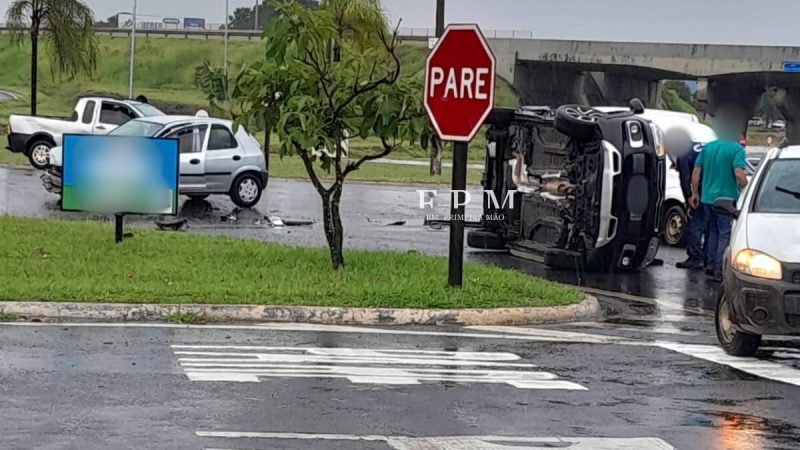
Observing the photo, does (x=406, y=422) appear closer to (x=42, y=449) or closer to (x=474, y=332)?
(x=42, y=449)

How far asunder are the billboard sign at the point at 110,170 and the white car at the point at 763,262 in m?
6.77

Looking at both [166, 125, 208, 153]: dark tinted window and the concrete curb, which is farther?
[166, 125, 208, 153]: dark tinted window

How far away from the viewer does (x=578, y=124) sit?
1468 centimetres

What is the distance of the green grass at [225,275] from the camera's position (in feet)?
36.4

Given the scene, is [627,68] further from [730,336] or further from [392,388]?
[392,388]

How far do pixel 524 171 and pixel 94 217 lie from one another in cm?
711

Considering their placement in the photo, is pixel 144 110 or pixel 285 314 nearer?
pixel 285 314

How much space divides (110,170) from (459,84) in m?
4.57

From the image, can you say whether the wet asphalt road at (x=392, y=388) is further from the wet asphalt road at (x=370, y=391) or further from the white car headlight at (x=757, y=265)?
the white car headlight at (x=757, y=265)

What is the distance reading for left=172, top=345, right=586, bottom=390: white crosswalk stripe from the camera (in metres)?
8.14

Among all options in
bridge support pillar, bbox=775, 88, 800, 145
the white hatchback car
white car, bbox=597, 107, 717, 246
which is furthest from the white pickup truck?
bridge support pillar, bbox=775, 88, 800, 145

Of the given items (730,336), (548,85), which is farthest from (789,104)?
(730,336)

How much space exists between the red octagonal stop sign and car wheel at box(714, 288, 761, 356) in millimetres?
2866

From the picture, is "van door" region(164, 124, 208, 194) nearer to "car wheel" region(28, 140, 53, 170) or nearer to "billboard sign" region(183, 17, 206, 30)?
"car wheel" region(28, 140, 53, 170)
